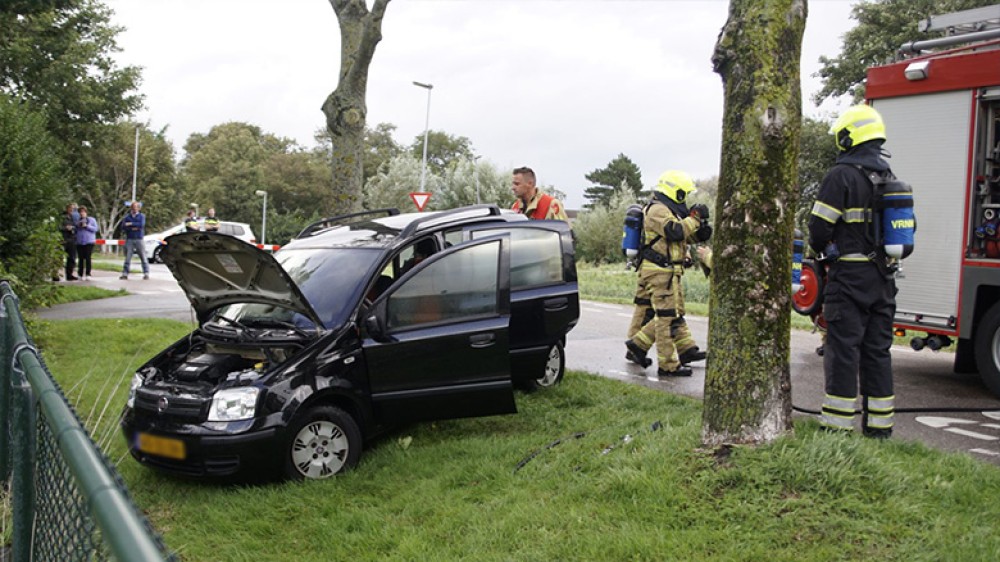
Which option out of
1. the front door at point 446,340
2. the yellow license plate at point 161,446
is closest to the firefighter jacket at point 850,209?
the front door at point 446,340

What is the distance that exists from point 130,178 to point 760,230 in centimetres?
4973

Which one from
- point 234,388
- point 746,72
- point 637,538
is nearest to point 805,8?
point 746,72

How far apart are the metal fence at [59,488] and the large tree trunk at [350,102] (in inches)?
232

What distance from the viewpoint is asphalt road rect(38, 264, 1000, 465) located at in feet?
18.9

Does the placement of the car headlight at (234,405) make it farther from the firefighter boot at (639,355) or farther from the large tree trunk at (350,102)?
the large tree trunk at (350,102)

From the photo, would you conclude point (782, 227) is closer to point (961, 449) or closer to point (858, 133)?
point (858, 133)

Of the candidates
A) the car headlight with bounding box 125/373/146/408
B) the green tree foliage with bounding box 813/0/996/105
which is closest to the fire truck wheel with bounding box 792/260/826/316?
the car headlight with bounding box 125/373/146/408

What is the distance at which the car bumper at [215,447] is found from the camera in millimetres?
4613

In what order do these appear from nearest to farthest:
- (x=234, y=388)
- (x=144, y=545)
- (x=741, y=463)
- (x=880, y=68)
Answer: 1. (x=144, y=545)
2. (x=741, y=463)
3. (x=234, y=388)
4. (x=880, y=68)

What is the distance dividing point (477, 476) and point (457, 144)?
7751 cm

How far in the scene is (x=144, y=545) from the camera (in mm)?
1117

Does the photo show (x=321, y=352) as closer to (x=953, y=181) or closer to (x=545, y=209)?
(x=545, y=209)

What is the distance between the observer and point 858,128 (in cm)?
505

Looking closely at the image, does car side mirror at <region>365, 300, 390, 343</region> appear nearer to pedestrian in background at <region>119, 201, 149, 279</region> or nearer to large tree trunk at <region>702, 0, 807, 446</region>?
large tree trunk at <region>702, 0, 807, 446</region>
